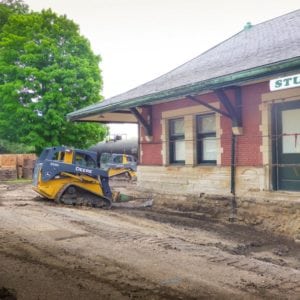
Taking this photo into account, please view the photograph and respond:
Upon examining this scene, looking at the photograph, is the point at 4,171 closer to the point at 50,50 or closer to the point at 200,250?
the point at 50,50

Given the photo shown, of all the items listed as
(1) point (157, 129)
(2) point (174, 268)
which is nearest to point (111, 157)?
(1) point (157, 129)

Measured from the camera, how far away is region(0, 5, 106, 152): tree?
2966 cm

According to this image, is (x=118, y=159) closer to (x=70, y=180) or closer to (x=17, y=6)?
(x=70, y=180)

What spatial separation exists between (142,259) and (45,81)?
82.5 feet

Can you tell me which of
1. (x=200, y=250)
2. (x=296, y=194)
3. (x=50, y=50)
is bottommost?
(x=200, y=250)

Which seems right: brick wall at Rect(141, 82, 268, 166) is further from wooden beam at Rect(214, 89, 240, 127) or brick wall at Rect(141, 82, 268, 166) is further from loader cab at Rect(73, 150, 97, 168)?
loader cab at Rect(73, 150, 97, 168)

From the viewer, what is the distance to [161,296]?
17.2 ft

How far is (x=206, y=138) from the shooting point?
1250cm

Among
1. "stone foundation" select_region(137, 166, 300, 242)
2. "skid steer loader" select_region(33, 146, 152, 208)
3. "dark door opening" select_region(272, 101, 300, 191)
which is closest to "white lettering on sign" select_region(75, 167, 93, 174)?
"skid steer loader" select_region(33, 146, 152, 208)

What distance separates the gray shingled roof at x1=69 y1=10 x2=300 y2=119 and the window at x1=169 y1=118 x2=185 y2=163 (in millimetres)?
1386

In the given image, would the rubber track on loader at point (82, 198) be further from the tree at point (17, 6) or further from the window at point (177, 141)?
the tree at point (17, 6)

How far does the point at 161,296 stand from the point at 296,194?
5.55 meters

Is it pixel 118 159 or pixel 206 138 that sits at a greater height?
pixel 206 138

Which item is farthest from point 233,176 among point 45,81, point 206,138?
point 45,81
